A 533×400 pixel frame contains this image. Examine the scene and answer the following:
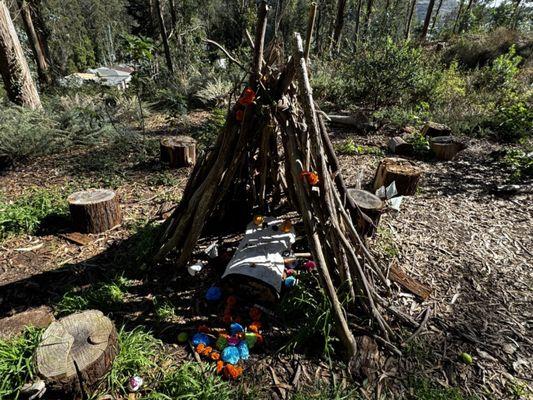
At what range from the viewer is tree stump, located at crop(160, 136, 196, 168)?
16.3ft

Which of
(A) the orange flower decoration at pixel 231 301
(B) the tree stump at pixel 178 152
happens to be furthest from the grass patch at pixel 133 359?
(B) the tree stump at pixel 178 152

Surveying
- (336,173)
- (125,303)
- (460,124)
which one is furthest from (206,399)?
(460,124)

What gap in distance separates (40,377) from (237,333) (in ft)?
3.96

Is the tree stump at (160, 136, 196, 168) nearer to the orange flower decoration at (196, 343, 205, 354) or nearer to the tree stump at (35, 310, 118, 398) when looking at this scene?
the tree stump at (35, 310, 118, 398)

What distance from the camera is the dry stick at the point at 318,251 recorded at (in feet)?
7.02

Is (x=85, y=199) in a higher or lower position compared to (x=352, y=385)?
higher

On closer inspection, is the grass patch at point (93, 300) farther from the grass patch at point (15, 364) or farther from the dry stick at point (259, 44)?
the dry stick at point (259, 44)

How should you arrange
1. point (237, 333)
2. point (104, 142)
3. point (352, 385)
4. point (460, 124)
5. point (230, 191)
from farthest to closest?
point (460, 124), point (104, 142), point (230, 191), point (237, 333), point (352, 385)

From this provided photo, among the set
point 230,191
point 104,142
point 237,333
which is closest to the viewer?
point 237,333

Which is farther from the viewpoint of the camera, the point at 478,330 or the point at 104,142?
the point at 104,142

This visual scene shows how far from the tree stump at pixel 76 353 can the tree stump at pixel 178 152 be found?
3305mm

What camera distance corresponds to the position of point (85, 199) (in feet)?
11.3

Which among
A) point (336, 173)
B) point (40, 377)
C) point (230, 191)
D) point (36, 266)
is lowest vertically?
point (36, 266)

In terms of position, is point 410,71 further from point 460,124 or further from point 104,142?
point 104,142
